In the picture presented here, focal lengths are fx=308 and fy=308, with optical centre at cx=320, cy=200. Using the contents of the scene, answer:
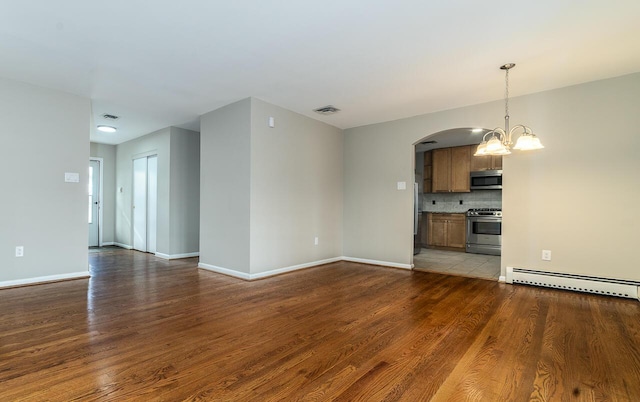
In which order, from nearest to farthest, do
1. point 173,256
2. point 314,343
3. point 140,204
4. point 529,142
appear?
point 314,343 < point 529,142 < point 173,256 < point 140,204

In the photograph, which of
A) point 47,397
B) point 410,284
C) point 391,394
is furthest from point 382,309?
point 47,397

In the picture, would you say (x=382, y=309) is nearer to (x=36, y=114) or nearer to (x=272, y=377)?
(x=272, y=377)

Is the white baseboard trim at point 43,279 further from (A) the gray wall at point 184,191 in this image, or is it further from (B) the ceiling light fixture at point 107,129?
(B) the ceiling light fixture at point 107,129

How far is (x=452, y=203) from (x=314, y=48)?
590 centimetres

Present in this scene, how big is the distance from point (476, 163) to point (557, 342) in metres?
5.20

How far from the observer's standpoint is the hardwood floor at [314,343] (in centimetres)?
165

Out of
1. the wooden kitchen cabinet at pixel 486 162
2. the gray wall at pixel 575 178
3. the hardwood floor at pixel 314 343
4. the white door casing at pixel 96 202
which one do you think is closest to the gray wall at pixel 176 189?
the white door casing at pixel 96 202

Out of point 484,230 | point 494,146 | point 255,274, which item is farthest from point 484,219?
point 255,274

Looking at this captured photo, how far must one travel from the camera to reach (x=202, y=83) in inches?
143

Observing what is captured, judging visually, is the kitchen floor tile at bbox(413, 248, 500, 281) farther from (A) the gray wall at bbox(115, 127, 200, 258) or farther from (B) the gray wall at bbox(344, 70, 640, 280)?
(A) the gray wall at bbox(115, 127, 200, 258)

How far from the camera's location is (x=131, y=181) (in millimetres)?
6785

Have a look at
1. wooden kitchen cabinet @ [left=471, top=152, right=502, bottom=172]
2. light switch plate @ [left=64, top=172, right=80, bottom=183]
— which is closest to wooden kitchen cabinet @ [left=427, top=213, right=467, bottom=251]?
wooden kitchen cabinet @ [left=471, top=152, right=502, bottom=172]

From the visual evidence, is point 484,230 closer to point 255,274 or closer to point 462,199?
point 462,199

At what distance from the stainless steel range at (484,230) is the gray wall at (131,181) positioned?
617 centimetres
